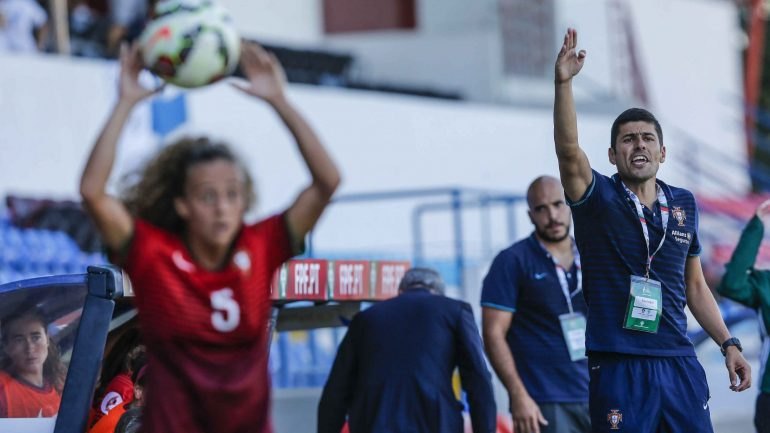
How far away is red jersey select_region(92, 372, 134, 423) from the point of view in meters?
6.93

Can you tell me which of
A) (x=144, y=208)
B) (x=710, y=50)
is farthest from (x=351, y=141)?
(x=144, y=208)

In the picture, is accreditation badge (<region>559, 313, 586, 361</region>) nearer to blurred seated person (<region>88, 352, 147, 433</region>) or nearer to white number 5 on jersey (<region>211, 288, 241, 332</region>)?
blurred seated person (<region>88, 352, 147, 433</region>)

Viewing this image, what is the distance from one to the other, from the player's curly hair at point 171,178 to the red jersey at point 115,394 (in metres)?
2.15

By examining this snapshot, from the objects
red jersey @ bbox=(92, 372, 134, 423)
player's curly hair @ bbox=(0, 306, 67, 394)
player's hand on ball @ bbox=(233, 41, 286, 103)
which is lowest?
red jersey @ bbox=(92, 372, 134, 423)

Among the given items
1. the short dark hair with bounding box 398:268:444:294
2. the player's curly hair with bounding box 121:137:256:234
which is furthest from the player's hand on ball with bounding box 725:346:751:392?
the player's curly hair with bounding box 121:137:256:234

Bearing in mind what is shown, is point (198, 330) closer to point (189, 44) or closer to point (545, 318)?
point (189, 44)

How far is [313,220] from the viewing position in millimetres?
4980

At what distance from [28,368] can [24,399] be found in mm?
129

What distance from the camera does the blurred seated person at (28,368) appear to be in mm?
6406

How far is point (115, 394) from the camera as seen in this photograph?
702 centimetres

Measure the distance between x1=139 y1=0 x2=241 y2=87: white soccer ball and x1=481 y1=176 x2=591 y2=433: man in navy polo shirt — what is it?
3569 mm

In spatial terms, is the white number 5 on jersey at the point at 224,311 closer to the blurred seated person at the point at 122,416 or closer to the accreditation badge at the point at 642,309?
the blurred seated person at the point at 122,416

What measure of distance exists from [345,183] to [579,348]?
13.0 m

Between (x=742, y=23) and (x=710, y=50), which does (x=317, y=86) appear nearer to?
(x=710, y=50)
